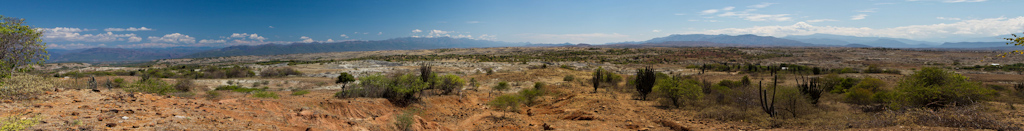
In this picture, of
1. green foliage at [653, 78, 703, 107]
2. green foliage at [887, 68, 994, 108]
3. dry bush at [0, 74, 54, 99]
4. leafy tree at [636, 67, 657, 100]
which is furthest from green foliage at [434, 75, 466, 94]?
green foliage at [887, 68, 994, 108]

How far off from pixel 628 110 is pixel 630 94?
500 centimetres

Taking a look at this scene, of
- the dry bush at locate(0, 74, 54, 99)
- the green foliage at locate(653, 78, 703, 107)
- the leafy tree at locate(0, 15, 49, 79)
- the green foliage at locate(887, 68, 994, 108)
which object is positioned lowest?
the green foliage at locate(653, 78, 703, 107)

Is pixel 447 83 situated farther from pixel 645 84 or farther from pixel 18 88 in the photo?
pixel 18 88

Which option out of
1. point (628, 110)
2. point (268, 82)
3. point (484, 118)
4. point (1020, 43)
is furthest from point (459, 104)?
point (268, 82)

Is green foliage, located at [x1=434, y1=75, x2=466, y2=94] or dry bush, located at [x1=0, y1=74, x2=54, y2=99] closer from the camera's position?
dry bush, located at [x1=0, y1=74, x2=54, y2=99]

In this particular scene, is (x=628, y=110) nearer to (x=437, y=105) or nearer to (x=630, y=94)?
(x=630, y=94)

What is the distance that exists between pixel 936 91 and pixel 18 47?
20.7m

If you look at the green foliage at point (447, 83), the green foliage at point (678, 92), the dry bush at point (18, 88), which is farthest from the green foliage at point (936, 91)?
the dry bush at point (18, 88)

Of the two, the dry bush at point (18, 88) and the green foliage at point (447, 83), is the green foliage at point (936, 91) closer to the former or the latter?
the green foliage at point (447, 83)

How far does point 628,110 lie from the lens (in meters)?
12.1

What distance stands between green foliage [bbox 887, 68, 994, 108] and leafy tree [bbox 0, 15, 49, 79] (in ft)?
64.8

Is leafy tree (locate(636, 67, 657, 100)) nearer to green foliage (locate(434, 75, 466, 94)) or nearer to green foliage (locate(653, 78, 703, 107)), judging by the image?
green foliage (locate(653, 78, 703, 107))

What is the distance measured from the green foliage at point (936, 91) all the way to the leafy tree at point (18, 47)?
19.8 meters

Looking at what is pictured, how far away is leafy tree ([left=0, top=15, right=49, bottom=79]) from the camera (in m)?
7.32
